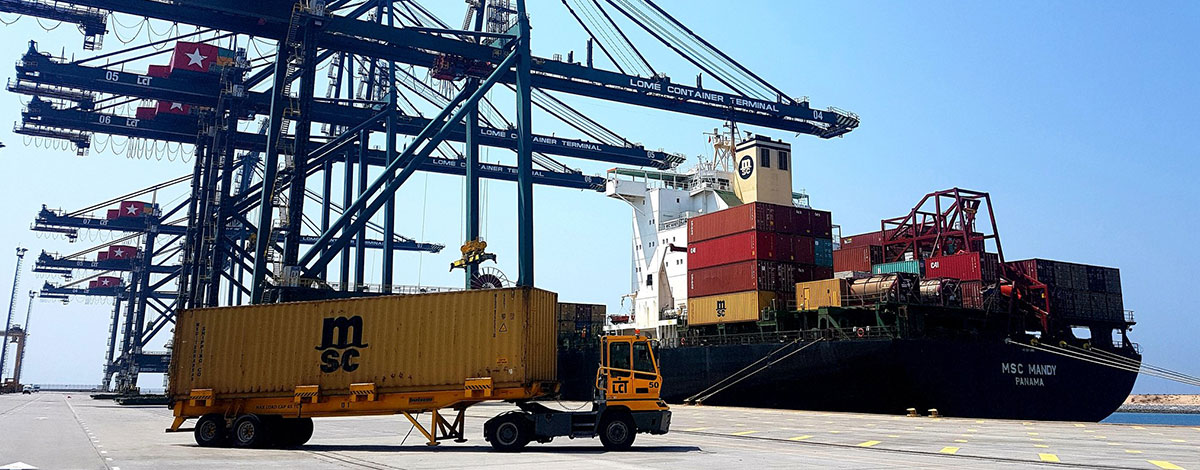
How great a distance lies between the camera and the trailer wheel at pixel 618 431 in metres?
14.8

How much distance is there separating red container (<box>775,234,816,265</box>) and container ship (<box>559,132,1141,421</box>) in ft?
0.18

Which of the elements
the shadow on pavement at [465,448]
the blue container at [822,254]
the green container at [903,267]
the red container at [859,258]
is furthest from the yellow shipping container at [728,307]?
the shadow on pavement at [465,448]

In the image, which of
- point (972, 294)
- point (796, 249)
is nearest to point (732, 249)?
Result: point (796, 249)

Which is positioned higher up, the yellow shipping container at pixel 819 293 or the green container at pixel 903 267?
the green container at pixel 903 267

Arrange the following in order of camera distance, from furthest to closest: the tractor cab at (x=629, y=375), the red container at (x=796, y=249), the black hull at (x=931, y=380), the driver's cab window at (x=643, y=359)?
the red container at (x=796, y=249), the black hull at (x=931, y=380), the driver's cab window at (x=643, y=359), the tractor cab at (x=629, y=375)

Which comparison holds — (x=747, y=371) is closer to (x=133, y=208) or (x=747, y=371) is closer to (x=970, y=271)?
(x=970, y=271)

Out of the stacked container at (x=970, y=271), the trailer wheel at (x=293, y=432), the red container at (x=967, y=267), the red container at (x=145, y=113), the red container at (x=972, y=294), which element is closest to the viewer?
the trailer wheel at (x=293, y=432)

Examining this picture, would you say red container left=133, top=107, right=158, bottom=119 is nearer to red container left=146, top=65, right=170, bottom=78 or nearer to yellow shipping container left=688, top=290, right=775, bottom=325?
red container left=146, top=65, right=170, bottom=78

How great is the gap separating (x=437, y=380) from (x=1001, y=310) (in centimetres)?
2284

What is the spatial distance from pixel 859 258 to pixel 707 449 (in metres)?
25.3

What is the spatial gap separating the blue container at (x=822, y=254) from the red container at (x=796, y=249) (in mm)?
121

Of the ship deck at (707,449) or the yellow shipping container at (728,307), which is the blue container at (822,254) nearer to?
→ the yellow shipping container at (728,307)

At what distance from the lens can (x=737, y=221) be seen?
32812mm

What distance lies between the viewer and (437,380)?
51.1 ft
